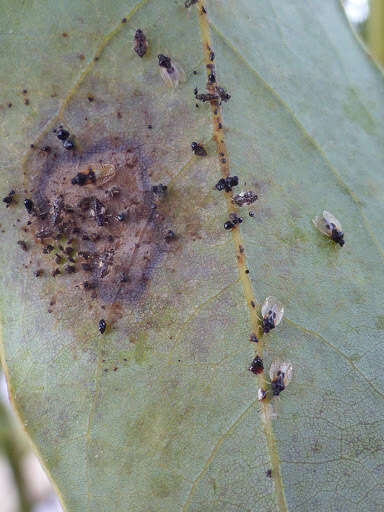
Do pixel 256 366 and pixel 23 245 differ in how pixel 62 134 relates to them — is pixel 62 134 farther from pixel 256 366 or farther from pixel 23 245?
pixel 256 366

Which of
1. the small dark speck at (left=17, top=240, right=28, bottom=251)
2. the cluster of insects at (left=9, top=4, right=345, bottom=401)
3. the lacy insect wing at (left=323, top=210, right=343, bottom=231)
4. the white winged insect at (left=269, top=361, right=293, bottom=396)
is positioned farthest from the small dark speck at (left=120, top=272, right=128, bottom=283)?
the lacy insect wing at (left=323, top=210, right=343, bottom=231)

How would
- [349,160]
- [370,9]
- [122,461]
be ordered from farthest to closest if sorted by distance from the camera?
[370,9] → [349,160] → [122,461]

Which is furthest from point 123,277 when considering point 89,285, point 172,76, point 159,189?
point 172,76

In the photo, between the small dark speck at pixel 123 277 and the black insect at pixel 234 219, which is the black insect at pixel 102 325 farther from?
the black insect at pixel 234 219

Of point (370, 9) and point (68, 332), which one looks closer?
point (68, 332)

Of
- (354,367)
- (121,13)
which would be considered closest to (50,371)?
(354,367)

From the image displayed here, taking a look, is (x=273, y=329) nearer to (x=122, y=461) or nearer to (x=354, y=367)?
(x=354, y=367)
